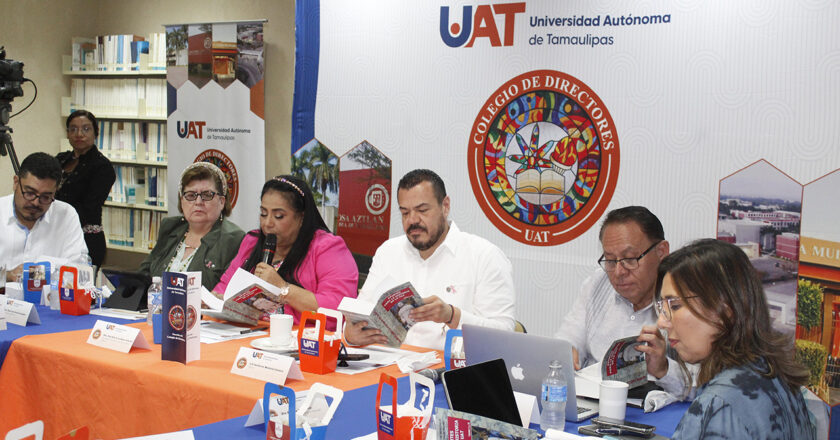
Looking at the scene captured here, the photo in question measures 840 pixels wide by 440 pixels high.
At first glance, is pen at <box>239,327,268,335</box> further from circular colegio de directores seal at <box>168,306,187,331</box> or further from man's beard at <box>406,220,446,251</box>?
man's beard at <box>406,220,446,251</box>

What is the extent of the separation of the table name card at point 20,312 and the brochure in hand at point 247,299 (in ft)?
2.25

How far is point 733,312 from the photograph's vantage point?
5.28 ft

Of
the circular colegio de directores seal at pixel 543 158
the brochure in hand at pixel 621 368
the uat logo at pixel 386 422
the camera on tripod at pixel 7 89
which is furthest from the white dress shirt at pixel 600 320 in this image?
the camera on tripod at pixel 7 89

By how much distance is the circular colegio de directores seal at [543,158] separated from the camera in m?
3.97

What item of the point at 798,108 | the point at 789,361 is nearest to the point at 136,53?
the point at 798,108

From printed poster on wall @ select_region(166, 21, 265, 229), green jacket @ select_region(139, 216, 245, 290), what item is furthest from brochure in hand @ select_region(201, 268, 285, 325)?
printed poster on wall @ select_region(166, 21, 265, 229)

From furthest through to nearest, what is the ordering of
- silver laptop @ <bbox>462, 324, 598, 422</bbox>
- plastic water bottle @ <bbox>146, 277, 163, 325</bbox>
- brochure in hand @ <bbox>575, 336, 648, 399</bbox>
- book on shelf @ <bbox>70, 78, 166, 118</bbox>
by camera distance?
book on shelf @ <bbox>70, 78, 166, 118</bbox> < plastic water bottle @ <bbox>146, 277, 163, 325</bbox> < brochure in hand @ <bbox>575, 336, 648, 399</bbox> < silver laptop @ <bbox>462, 324, 598, 422</bbox>

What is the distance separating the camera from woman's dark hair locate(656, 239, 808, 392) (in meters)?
1.58

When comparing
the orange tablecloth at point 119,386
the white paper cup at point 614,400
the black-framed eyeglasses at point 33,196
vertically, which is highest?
the black-framed eyeglasses at point 33,196

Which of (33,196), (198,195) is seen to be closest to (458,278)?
(198,195)

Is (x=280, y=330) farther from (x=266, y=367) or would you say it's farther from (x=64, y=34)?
(x=64, y=34)

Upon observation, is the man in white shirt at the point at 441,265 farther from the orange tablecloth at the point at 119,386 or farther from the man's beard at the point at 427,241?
the orange tablecloth at the point at 119,386

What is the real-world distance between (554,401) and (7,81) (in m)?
4.85

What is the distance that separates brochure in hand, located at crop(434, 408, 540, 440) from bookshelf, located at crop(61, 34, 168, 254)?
5.61 metres
